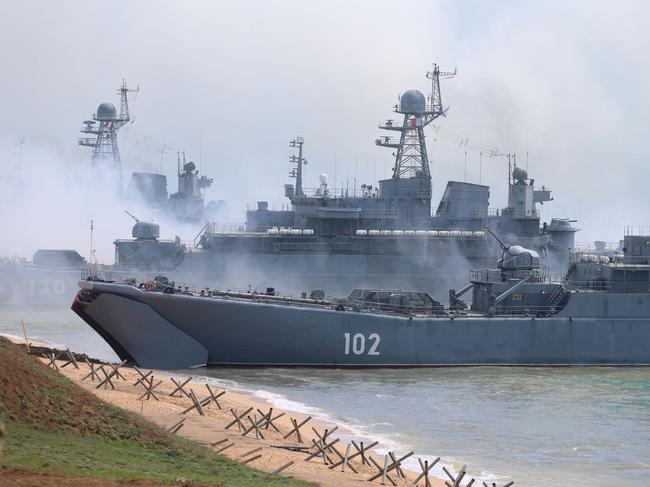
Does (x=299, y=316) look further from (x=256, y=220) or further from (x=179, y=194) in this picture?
(x=179, y=194)

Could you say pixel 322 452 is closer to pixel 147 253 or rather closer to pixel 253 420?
pixel 253 420

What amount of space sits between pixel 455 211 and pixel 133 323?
96.2 feet

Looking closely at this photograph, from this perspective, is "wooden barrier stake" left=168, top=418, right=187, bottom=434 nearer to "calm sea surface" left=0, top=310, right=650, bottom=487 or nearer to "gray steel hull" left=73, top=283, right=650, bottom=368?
"calm sea surface" left=0, top=310, right=650, bottom=487

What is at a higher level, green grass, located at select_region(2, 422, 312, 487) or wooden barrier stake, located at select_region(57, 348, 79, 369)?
wooden barrier stake, located at select_region(57, 348, 79, 369)

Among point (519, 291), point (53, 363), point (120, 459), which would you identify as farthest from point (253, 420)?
point (519, 291)

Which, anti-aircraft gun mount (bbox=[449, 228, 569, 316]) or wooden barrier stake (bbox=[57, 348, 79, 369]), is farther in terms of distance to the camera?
anti-aircraft gun mount (bbox=[449, 228, 569, 316])

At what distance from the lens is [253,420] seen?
24.5 meters

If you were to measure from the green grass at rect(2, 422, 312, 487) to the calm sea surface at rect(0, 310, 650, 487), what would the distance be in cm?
620

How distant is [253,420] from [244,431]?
155cm

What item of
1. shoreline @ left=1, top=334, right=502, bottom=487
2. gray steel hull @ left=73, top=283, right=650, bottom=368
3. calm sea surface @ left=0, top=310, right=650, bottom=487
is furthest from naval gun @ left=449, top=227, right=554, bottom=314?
shoreline @ left=1, top=334, right=502, bottom=487

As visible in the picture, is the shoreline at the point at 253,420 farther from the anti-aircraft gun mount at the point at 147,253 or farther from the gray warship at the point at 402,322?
the anti-aircraft gun mount at the point at 147,253

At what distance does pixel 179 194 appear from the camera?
77.4 meters

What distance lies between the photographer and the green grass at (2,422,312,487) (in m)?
16.1

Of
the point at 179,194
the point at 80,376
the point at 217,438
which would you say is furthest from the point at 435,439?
the point at 179,194
